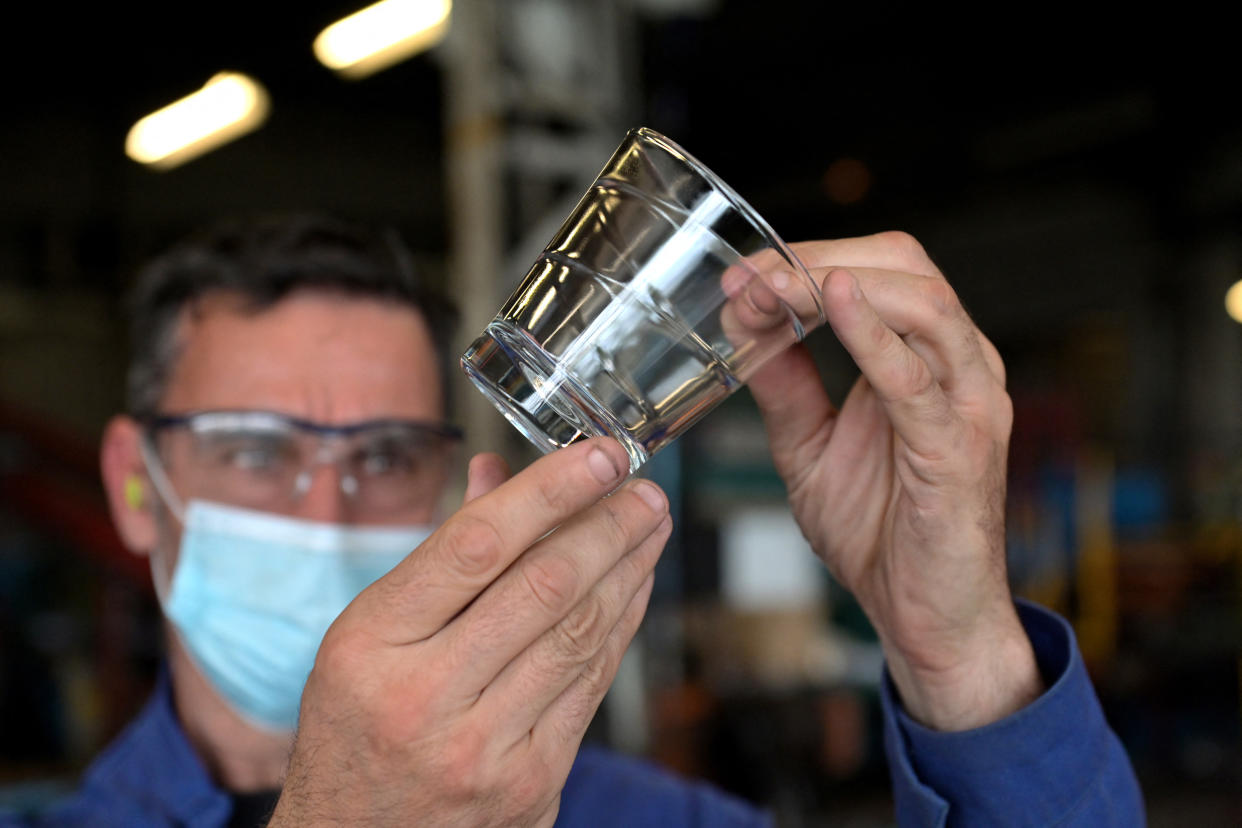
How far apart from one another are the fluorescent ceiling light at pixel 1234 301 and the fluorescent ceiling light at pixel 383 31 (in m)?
9.49

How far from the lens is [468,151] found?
3.94m

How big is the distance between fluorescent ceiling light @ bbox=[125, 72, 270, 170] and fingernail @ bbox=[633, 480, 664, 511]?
8415 mm

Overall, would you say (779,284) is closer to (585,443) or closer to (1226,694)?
(585,443)

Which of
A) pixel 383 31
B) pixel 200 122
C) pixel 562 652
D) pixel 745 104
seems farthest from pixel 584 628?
pixel 745 104

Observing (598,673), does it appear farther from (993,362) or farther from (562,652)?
(993,362)

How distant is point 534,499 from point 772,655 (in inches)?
275

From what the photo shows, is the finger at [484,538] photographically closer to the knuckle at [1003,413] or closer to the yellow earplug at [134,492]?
the knuckle at [1003,413]

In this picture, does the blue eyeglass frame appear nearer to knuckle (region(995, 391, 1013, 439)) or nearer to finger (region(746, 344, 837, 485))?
finger (region(746, 344, 837, 485))

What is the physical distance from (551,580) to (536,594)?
14 mm

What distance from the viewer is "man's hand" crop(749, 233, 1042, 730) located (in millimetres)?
811

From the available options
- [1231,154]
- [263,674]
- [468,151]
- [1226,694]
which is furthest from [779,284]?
[1231,154]

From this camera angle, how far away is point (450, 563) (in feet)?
2.11

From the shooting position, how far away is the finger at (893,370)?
0.73 metres

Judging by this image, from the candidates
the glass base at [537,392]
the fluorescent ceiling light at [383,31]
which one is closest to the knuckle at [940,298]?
the glass base at [537,392]
